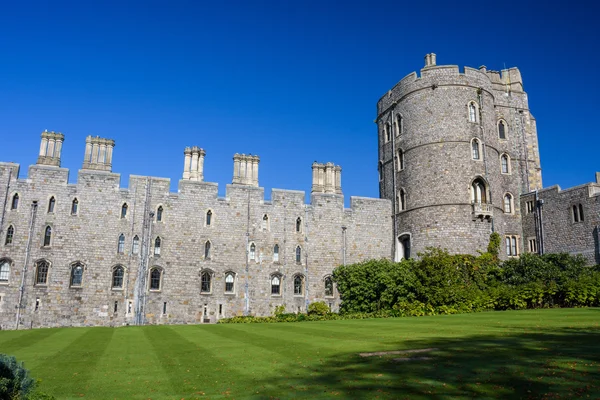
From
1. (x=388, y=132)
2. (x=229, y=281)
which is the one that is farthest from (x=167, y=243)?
(x=388, y=132)

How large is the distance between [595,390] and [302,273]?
91.7 feet

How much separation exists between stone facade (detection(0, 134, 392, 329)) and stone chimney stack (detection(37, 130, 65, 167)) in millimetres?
151

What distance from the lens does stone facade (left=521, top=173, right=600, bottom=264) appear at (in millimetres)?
30344

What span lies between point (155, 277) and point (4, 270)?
29.0ft

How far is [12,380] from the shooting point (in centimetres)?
701

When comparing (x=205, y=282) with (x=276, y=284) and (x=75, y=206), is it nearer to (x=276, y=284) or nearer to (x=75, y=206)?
(x=276, y=284)

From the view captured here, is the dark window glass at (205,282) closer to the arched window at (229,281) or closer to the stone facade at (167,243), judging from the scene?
the stone facade at (167,243)

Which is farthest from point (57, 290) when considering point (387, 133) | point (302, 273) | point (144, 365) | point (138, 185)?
point (387, 133)

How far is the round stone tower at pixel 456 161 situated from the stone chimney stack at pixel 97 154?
807 inches

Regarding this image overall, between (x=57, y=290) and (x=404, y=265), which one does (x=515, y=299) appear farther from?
(x=57, y=290)

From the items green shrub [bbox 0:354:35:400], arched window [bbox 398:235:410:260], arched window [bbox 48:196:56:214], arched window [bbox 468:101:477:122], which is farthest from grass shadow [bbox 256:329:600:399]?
arched window [bbox 48:196:56:214]

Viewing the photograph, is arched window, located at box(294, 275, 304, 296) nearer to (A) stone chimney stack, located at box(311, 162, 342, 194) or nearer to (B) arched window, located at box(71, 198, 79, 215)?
(A) stone chimney stack, located at box(311, 162, 342, 194)

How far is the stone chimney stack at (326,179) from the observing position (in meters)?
37.4

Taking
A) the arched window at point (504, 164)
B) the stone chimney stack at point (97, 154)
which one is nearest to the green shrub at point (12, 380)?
the stone chimney stack at point (97, 154)
